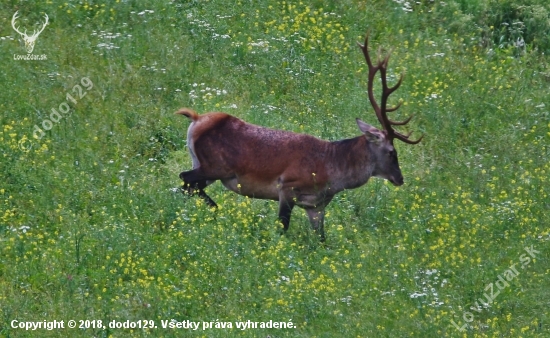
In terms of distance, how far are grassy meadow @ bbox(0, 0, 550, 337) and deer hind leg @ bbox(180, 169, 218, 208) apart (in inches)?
6.8

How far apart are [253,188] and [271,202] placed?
62cm

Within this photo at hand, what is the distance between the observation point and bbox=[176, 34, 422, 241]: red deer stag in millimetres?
13406

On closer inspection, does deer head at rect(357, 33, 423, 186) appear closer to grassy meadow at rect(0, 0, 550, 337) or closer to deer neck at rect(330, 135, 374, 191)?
deer neck at rect(330, 135, 374, 191)

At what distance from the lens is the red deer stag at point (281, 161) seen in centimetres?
1341

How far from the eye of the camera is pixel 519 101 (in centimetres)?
1698

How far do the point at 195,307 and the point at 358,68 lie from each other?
22.4 feet

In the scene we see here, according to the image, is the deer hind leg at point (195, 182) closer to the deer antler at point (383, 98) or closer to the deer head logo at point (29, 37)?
the deer antler at point (383, 98)

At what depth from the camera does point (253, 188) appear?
13.5 meters

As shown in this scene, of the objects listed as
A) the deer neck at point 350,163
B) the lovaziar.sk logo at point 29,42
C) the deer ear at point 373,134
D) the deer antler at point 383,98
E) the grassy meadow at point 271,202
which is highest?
the deer antler at point 383,98

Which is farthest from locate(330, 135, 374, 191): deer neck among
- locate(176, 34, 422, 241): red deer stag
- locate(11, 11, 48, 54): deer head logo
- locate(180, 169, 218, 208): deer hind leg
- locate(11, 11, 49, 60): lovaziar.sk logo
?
locate(11, 11, 48, 54): deer head logo

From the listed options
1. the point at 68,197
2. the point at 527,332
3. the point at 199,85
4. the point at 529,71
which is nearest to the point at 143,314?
the point at 68,197

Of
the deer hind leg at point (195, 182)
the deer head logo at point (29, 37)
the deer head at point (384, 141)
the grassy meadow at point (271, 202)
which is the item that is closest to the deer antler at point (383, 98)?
the deer head at point (384, 141)

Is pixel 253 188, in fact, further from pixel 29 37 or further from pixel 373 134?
pixel 29 37

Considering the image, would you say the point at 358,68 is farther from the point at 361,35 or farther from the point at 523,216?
the point at 523,216
